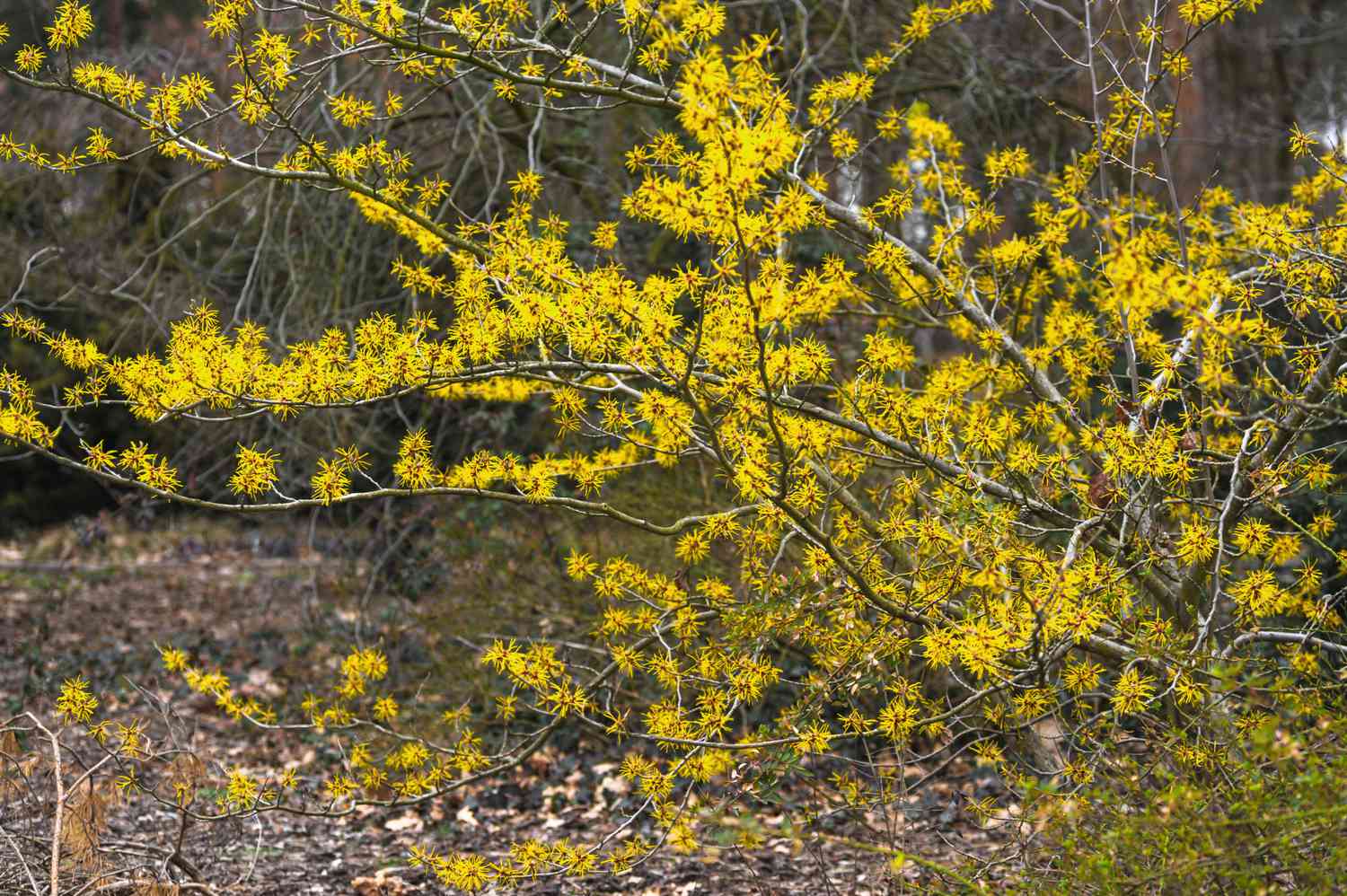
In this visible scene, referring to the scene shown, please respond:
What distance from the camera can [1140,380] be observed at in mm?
3820

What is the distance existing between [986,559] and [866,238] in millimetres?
1200

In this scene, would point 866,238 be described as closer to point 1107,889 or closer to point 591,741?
point 1107,889

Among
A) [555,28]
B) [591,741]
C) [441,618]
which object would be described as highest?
[555,28]

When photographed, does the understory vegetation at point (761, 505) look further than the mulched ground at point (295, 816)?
No

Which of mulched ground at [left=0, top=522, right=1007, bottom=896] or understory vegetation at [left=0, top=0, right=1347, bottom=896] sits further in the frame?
mulched ground at [left=0, top=522, right=1007, bottom=896]

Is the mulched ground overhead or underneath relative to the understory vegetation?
underneath

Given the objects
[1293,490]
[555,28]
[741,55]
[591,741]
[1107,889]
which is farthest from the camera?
[555,28]

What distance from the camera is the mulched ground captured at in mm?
4301

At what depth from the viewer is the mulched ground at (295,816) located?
4301 mm

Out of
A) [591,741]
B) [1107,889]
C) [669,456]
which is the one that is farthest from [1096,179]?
[1107,889]

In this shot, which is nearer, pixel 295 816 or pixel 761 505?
pixel 761 505

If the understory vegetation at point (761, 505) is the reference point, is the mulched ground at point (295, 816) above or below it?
below

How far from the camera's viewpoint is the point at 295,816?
5.25 m

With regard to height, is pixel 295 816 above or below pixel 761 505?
below
